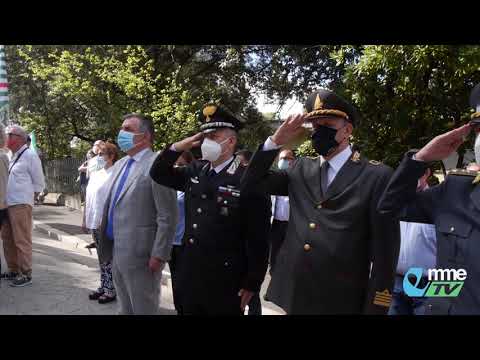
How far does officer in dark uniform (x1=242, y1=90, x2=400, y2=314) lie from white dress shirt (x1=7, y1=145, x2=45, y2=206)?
4.08 meters

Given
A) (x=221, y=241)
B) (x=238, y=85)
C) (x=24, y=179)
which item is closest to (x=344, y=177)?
(x=221, y=241)

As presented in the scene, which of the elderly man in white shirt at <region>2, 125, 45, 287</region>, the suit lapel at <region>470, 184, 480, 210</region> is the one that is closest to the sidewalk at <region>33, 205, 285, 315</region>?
the elderly man in white shirt at <region>2, 125, 45, 287</region>

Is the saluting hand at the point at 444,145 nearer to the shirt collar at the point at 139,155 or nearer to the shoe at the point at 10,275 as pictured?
the shirt collar at the point at 139,155

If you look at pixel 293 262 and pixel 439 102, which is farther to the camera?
pixel 439 102

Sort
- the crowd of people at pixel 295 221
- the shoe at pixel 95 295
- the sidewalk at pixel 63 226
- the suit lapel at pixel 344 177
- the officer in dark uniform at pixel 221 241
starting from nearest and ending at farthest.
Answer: the crowd of people at pixel 295 221 → the suit lapel at pixel 344 177 → the officer in dark uniform at pixel 221 241 → the shoe at pixel 95 295 → the sidewalk at pixel 63 226

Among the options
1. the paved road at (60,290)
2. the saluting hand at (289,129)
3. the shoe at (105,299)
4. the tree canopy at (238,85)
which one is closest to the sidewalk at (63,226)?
the paved road at (60,290)

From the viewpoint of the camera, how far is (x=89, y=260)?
725 cm

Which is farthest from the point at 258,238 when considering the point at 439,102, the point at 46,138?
the point at 46,138

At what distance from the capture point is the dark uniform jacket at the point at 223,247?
275cm

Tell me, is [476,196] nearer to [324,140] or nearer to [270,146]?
[324,140]

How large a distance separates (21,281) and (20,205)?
92cm
